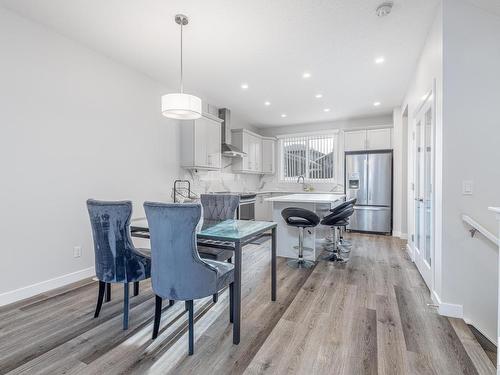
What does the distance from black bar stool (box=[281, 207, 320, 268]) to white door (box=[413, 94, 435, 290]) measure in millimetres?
1236

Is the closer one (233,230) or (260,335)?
(260,335)

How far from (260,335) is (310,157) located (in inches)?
224

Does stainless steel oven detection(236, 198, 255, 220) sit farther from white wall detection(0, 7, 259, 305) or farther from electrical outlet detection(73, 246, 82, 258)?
electrical outlet detection(73, 246, 82, 258)

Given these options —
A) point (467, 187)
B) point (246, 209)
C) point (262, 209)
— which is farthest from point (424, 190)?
point (262, 209)

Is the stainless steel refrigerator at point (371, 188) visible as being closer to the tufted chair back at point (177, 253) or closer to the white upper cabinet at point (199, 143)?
the white upper cabinet at point (199, 143)

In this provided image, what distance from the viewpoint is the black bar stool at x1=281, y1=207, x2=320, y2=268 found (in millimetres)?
3453

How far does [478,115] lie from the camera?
7.23 feet

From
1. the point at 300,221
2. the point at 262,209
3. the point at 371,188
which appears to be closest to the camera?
the point at 300,221

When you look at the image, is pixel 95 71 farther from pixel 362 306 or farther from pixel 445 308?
pixel 445 308

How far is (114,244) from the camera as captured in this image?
2.09 metres

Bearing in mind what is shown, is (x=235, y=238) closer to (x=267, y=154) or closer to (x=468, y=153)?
(x=468, y=153)

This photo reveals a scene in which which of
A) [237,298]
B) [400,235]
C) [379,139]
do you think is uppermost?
[379,139]

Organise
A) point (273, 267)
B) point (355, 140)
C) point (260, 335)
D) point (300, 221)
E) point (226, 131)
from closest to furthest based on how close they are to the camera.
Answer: point (260, 335) < point (273, 267) < point (300, 221) < point (226, 131) < point (355, 140)

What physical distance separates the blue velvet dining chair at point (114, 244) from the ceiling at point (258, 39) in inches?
73.4
